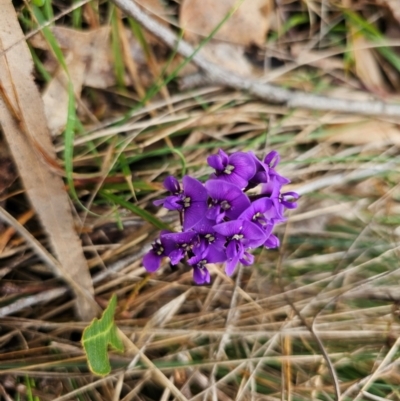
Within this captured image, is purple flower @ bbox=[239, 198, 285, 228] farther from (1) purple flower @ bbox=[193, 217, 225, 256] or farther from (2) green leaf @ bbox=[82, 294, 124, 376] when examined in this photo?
(2) green leaf @ bbox=[82, 294, 124, 376]

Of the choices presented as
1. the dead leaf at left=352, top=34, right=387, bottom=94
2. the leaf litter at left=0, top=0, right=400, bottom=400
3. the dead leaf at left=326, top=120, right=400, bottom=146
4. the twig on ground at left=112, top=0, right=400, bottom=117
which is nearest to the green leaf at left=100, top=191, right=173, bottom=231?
the leaf litter at left=0, top=0, right=400, bottom=400

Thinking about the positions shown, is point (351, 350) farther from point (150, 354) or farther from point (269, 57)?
point (269, 57)

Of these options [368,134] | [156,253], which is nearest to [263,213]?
[156,253]

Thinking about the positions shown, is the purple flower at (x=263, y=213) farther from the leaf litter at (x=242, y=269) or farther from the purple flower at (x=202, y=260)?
the leaf litter at (x=242, y=269)

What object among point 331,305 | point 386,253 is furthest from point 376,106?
point 331,305

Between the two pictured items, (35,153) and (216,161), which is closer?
(216,161)

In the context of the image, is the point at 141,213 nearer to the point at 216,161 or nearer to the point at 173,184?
the point at 173,184
